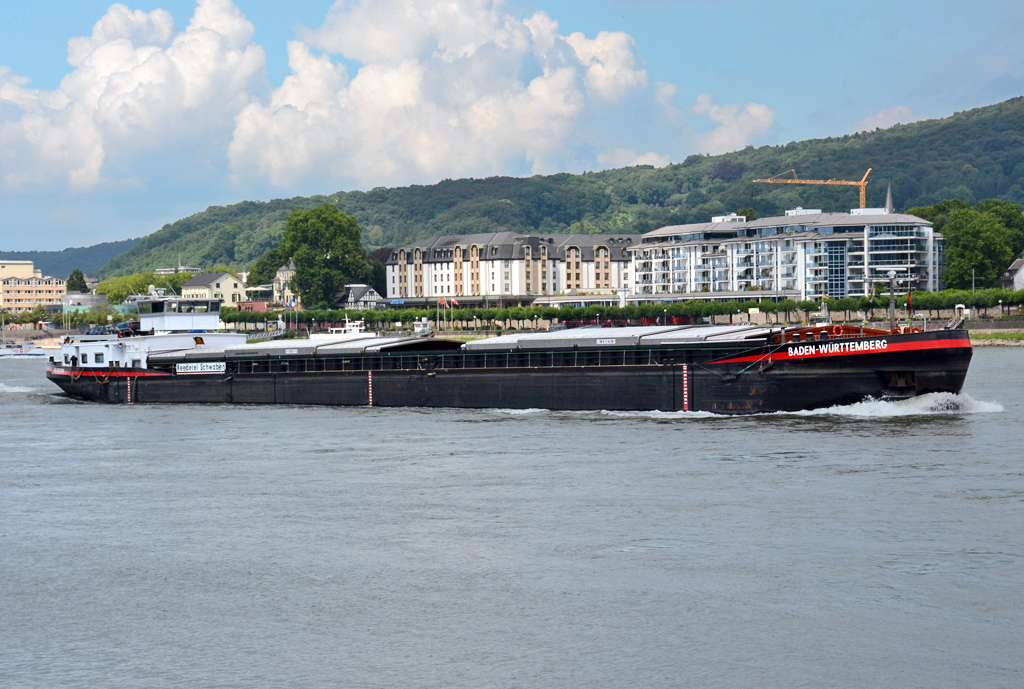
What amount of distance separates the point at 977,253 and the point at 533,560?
155484 mm

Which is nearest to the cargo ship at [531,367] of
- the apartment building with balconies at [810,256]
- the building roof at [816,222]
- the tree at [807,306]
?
the tree at [807,306]

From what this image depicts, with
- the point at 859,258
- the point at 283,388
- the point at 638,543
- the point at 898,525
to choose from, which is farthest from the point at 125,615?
the point at 859,258

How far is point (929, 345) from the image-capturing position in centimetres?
4162

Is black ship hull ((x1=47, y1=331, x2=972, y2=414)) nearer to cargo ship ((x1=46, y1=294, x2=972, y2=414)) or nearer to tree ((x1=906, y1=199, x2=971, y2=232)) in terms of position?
cargo ship ((x1=46, y1=294, x2=972, y2=414))

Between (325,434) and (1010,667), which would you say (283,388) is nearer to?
(325,434)

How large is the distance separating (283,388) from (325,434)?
53.4ft

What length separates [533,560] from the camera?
22266 mm

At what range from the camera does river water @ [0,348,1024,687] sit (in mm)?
16219

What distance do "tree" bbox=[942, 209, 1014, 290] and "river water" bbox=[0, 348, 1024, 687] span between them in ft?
428

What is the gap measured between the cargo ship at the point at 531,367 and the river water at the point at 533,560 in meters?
3.07

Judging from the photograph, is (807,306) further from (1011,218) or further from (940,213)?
(1011,218)

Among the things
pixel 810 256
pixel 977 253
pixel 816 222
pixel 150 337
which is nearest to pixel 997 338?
pixel 977 253

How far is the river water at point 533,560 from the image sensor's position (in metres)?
16.2

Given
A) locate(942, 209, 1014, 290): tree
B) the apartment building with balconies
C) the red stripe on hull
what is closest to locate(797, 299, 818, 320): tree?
the apartment building with balconies
